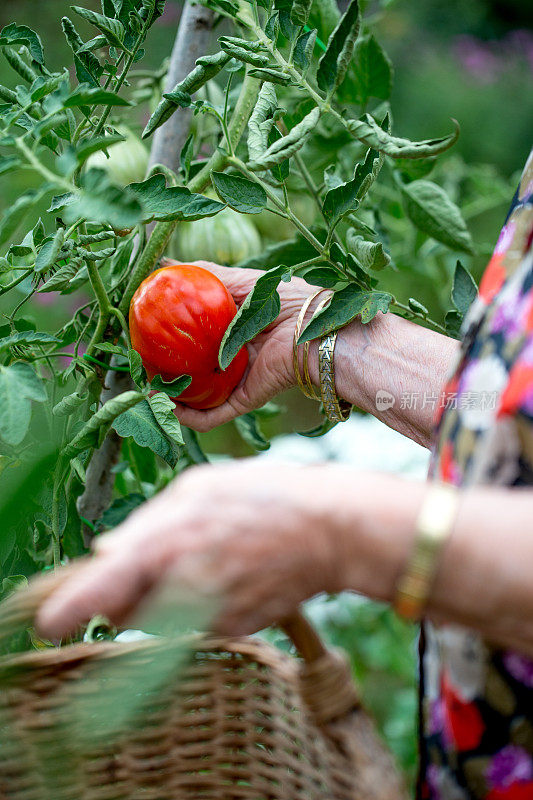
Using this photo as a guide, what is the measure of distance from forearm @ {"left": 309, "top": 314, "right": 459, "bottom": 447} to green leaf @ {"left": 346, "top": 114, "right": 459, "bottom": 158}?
196 millimetres

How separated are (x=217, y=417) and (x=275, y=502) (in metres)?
0.39

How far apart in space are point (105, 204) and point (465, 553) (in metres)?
0.27

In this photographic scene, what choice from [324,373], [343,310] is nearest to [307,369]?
[324,373]

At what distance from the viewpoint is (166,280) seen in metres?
0.65

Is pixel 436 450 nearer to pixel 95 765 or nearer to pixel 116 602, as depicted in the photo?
pixel 116 602

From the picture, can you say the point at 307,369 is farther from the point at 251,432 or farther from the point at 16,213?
the point at 16,213

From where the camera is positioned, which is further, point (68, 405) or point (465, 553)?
point (68, 405)

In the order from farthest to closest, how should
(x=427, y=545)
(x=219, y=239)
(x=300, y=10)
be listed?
(x=219, y=239) → (x=300, y=10) → (x=427, y=545)

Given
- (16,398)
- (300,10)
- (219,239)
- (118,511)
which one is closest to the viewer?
(16,398)

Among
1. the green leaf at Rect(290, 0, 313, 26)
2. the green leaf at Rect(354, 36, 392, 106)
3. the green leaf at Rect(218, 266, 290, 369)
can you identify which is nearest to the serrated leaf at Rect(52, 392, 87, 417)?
the green leaf at Rect(218, 266, 290, 369)

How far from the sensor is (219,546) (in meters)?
0.39

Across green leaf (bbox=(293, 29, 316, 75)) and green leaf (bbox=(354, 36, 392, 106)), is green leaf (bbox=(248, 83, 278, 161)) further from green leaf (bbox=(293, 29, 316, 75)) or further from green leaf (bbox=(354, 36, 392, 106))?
green leaf (bbox=(354, 36, 392, 106))

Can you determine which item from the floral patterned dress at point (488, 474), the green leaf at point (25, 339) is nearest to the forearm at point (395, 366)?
the floral patterned dress at point (488, 474)

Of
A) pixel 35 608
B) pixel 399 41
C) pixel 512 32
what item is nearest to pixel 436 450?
pixel 35 608
